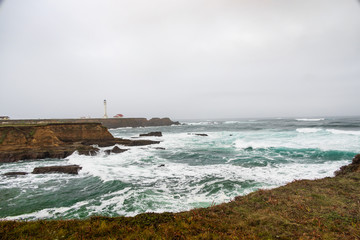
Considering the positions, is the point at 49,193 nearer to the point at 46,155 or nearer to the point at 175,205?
the point at 175,205

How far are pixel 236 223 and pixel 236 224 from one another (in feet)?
0.41

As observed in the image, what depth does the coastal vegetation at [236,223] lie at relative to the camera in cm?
455

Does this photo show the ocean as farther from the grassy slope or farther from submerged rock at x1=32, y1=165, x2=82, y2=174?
the grassy slope

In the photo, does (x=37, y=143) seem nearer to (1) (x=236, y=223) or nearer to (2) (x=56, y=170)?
(2) (x=56, y=170)

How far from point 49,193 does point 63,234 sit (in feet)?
27.8

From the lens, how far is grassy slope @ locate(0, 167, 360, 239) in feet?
14.9

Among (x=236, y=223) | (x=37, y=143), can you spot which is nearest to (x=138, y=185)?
(x=236, y=223)

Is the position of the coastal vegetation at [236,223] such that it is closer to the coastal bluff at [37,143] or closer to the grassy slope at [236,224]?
the grassy slope at [236,224]

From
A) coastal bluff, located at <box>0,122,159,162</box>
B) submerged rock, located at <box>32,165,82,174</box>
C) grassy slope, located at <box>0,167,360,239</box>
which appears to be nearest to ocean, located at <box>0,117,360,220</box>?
submerged rock, located at <box>32,165,82,174</box>

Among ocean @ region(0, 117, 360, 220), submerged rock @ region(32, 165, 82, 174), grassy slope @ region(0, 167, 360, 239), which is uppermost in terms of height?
grassy slope @ region(0, 167, 360, 239)

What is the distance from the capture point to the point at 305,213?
20.0 feet

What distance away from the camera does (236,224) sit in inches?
211

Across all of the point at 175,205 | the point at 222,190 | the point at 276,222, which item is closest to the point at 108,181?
the point at 175,205

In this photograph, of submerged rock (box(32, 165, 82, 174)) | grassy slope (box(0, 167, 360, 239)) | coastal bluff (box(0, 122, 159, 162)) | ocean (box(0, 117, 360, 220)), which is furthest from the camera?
coastal bluff (box(0, 122, 159, 162))
